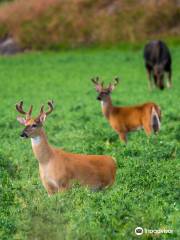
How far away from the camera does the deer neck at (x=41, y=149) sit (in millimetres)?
11531

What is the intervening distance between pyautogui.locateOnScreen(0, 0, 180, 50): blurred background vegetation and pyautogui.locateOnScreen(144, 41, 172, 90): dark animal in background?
1164 centimetres

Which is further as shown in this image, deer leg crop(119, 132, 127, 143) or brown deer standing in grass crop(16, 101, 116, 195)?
deer leg crop(119, 132, 127, 143)

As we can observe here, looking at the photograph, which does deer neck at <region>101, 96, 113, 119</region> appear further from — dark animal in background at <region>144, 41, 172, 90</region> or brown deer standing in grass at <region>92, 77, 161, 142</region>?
dark animal in background at <region>144, 41, 172, 90</region>

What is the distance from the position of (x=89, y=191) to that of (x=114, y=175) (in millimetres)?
1074

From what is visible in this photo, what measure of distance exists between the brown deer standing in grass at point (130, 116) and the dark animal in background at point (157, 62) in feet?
29.1

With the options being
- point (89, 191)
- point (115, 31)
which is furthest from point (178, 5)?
point (89, 191)

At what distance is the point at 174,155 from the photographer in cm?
1355

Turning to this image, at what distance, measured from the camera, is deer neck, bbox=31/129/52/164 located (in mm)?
11531

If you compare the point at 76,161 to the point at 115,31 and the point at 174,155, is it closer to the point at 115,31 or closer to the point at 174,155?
the point at 174,155

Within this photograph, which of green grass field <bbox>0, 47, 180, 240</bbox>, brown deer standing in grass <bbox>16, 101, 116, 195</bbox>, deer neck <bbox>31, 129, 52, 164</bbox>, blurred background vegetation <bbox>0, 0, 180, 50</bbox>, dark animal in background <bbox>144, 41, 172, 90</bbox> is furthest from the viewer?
blurred background vegetation <bbox>0, 0, 180, 50</bbox>

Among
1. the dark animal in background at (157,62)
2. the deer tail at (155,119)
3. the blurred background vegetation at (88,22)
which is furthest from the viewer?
the blurred background vegetation at (88,22)

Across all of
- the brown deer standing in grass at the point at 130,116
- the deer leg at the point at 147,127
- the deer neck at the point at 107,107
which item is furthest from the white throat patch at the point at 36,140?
the deer neck at the point at 107,107

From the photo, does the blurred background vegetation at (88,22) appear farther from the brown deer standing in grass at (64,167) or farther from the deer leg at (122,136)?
the brown deer standing in grass at (64,167)
